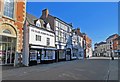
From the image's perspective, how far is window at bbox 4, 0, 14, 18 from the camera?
62.2 feet

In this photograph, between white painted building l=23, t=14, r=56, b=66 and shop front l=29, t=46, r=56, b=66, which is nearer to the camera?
white painted building l=23, t=14, r=56, b=66

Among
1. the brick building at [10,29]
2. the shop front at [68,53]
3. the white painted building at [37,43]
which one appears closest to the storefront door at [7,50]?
the brick building at [10,29]

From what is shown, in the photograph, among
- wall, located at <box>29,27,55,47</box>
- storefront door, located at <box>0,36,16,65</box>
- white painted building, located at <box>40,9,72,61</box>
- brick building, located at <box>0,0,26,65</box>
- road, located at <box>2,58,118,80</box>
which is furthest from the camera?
white painted building, located at <box>40,9,72,61</box>

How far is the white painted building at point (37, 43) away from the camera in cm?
2220

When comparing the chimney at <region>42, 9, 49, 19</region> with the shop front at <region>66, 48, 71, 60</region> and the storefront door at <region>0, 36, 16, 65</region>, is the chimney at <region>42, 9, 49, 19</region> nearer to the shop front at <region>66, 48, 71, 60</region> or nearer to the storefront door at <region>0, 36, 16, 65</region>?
the shop front at <region>66, 48, 71, 60</region>

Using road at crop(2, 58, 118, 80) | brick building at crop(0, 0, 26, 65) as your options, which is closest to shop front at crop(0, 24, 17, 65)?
brick building at crop(0, 0, 26, 65)

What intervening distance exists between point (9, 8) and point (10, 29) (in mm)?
2571

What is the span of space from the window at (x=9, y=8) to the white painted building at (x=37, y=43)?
125 inches

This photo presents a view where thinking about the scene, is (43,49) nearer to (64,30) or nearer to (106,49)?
(64,30)

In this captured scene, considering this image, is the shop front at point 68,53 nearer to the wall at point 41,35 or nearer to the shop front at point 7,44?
the wall at point 41,35

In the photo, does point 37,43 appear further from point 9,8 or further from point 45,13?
point 45,13

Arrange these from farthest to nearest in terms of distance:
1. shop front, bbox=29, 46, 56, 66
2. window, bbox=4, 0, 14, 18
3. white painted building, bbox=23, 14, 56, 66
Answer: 1. shop front, bbox=29, 46, 56, 66
2. white painted building, bbox=23, 14, 56, 66
3. window, bbox=4, 0, 14, 18

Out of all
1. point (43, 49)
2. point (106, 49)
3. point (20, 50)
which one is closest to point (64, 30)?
point (43, 49)

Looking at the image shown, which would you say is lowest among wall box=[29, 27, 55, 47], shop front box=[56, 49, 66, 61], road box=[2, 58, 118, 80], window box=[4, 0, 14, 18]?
road box=[2, 58, 118, 80]
